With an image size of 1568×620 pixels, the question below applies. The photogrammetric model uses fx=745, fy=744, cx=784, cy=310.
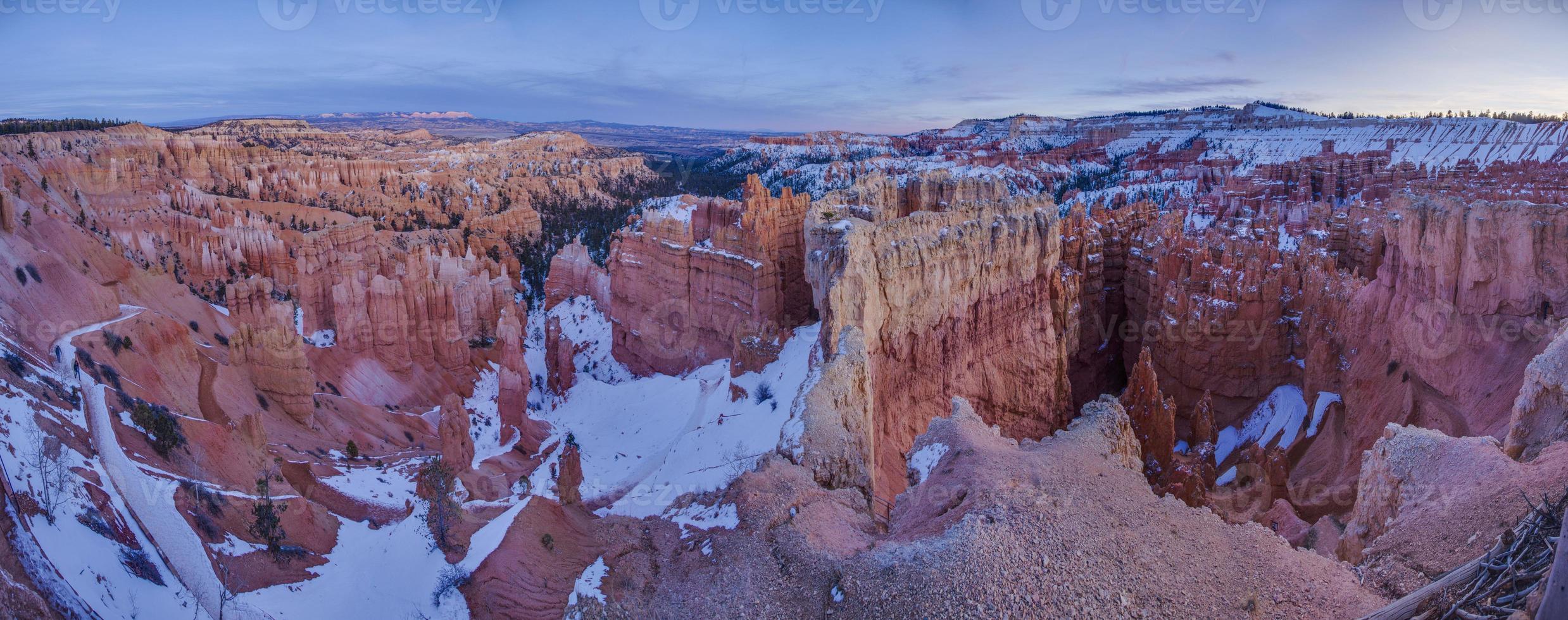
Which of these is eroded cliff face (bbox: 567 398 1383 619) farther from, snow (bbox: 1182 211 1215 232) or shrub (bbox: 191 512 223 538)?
snow (bbox: 1182 211 1215 232)

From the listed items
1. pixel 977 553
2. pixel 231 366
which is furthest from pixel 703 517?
pixel 231 366

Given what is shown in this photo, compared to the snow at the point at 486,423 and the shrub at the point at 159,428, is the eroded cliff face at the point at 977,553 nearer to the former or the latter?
the shrub at the point at 159,428

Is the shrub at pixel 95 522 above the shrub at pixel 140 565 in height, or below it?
above

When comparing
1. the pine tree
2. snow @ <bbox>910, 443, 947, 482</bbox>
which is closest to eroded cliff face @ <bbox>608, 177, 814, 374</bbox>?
snow @ <bbox>910, 443, 947, 482</bbox>

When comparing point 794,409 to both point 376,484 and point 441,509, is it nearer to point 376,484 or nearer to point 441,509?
point 441,509

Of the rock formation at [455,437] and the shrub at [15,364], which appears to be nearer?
the shrub at [15,364]

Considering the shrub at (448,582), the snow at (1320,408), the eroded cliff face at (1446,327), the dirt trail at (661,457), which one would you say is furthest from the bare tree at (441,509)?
the snow at (1320,408)

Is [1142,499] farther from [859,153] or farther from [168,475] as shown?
[859,153]
